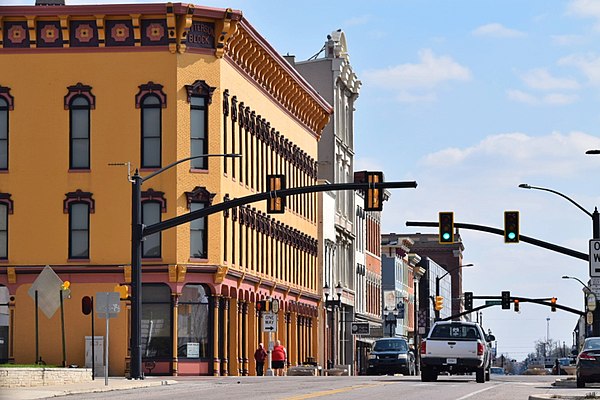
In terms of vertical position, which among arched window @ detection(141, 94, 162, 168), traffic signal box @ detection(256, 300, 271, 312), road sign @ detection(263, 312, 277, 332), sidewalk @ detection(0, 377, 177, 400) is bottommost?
sidewalk @ detection(0, 377, 177, 400)

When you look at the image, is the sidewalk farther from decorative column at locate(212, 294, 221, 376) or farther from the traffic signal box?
the traffic signal box

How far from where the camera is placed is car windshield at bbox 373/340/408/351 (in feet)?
216

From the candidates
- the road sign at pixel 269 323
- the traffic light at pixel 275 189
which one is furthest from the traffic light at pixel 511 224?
the road sign at pixel 269 323

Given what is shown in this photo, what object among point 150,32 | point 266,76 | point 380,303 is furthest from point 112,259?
point 380,303

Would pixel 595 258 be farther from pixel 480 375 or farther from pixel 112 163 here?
pixel 112 163

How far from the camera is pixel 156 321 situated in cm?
6228

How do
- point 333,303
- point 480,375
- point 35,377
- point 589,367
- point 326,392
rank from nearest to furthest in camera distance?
point 326,392 → point 35,377 → point 589,367 → point 480,375 → point 333,303

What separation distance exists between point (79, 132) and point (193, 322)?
30.4 ft

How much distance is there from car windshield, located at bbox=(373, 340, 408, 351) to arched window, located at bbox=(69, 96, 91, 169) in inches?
586

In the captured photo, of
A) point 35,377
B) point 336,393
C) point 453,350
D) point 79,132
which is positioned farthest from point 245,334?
point 336,393

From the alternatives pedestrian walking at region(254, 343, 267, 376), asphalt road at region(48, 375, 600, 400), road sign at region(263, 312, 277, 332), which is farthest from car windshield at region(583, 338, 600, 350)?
pedestrian walking at region(254, 343, 267, 376)

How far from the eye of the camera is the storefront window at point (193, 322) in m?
62.5

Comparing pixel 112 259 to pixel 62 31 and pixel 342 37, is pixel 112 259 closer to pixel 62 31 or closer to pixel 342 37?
pixel 62 31

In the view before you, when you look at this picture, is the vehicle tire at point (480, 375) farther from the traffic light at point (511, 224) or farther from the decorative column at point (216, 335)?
the decorative column at point (216, 335)
